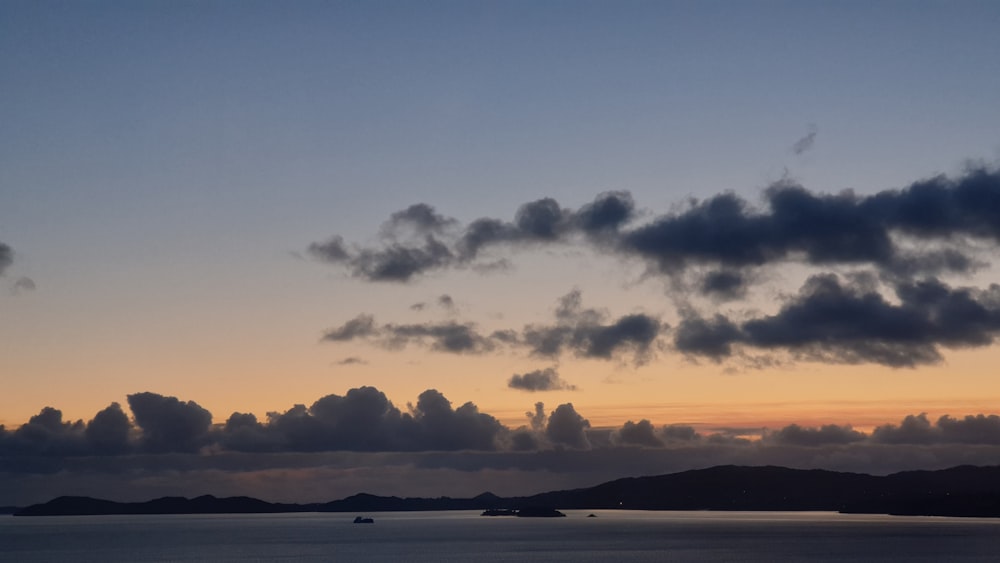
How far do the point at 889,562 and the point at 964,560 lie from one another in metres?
15.1

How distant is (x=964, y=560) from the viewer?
652ft

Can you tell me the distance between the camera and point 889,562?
199250 millimetres
